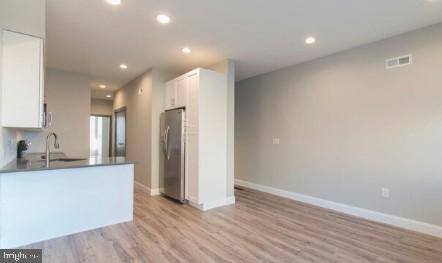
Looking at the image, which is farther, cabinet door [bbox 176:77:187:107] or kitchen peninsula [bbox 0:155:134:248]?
cabinet door [bbox 176:77:187:107]

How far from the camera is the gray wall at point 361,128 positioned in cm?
314

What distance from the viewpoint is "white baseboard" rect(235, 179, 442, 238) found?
10.2 ft

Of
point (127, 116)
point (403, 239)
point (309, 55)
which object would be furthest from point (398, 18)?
point (127, 116)

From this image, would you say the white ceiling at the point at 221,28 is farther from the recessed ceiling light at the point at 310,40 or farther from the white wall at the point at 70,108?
the white wall at the point at 70,108

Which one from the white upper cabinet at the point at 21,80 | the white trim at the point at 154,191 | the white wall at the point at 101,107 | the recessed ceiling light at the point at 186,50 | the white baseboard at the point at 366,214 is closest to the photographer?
the white upper cabinet at the point at 21,80

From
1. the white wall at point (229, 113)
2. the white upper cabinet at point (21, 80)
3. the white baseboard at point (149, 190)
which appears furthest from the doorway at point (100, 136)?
the white upper cabinet at point (21, 80)

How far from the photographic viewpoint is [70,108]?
212 inches

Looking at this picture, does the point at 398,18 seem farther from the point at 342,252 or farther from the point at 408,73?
the point at 342,252

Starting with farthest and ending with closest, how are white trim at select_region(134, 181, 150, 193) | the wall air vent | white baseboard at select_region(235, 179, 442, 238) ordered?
1. white trim at select_region(134, 181, 150, 193)
2. the wall air vent
3. white baseboard at select_region(235, 179, 442, 238)

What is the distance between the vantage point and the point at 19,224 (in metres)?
2.65

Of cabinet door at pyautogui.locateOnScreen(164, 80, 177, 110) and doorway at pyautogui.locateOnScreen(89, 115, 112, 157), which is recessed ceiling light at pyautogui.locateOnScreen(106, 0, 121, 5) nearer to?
cabinet door at pyautogui.locateOnScreen(164, 80, 177, 110)

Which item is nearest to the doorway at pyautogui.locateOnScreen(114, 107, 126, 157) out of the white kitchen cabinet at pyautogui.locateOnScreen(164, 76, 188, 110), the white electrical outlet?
the white kitchen cabinet at pyautogui.locateOnScreen(164, 76, 188, 110)

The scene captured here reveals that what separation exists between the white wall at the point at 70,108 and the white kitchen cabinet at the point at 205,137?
2.67m

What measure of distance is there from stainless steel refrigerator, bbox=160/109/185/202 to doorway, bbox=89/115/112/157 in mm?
4587
